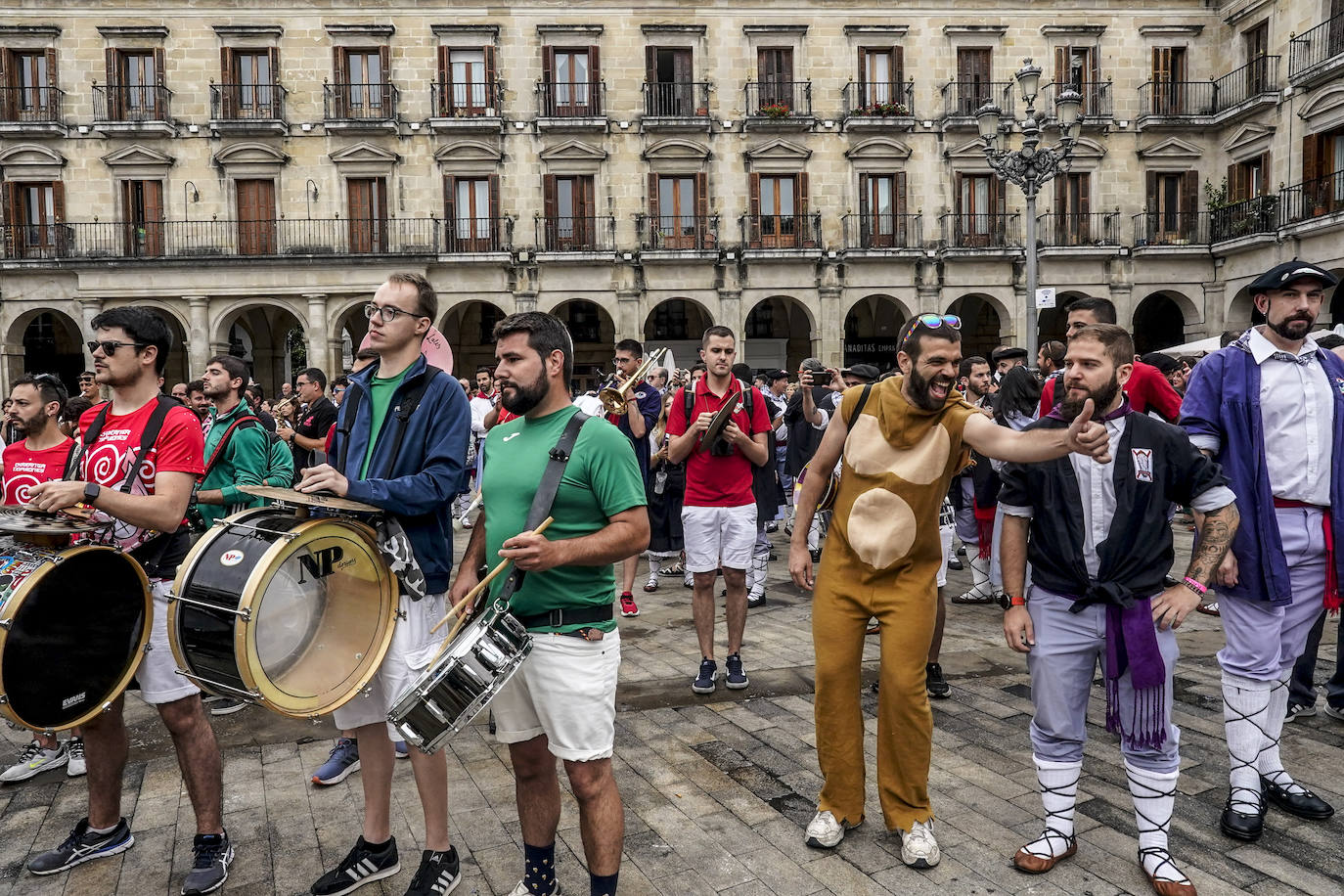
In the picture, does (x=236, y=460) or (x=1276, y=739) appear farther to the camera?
(x=236, y=460)

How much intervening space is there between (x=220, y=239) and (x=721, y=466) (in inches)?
902

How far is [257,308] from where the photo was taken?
91.0ft

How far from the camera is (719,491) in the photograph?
231 inches

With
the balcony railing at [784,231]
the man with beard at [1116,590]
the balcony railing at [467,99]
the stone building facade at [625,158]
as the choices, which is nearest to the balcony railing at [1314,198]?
the stone building facade at [625,158]

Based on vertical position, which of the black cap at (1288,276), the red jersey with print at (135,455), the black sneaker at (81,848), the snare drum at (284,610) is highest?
the black cap at (1288,276)

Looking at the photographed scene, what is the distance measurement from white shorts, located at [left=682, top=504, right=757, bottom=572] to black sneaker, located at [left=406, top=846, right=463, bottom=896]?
2.67m

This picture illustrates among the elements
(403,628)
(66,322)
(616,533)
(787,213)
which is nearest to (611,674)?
(616,533)

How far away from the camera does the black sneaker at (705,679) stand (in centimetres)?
551

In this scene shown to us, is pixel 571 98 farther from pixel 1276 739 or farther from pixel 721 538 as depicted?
pixel 1276 739

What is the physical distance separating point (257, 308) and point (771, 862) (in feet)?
93.0

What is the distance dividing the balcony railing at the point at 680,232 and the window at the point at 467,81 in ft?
17.5

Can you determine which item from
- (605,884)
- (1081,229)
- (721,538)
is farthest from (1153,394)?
(1081,229)

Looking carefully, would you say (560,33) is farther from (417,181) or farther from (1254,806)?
(1254,806)

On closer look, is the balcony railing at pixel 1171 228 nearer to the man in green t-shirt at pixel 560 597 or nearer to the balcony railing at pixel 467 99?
the balcony railing at pixel 467 99
